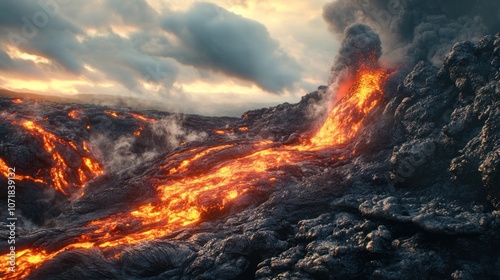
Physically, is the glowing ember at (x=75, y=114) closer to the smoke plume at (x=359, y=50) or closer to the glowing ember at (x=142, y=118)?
the glowing ember at (x=142, y=118)

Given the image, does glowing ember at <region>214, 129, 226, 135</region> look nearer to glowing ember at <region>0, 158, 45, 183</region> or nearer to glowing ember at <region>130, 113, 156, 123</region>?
glowing ember at <region>130, 113, 156, 123</region>

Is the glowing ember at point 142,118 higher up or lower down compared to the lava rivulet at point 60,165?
higher up

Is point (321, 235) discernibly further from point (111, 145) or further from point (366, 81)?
point (111, 145)

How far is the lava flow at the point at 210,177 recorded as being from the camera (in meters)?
21.7

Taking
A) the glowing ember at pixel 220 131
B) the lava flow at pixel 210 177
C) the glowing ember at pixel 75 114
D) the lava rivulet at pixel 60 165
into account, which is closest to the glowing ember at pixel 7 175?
the lava rivulet at pixel 60 165

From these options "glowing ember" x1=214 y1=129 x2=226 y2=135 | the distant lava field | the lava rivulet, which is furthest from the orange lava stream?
"glowing ember" x1=214 y1=129 x2=226 y2=135

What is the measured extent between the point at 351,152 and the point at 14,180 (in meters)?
30.9

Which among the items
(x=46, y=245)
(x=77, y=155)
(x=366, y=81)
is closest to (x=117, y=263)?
(x=46, y=245)

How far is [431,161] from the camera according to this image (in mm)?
22922

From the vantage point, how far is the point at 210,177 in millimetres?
29734

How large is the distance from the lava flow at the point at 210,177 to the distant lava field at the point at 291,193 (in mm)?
152

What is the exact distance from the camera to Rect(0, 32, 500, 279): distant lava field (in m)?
16.7

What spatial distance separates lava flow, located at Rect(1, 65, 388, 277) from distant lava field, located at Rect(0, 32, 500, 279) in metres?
0.15

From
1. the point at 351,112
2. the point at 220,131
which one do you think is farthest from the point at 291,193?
the point at 220,131
